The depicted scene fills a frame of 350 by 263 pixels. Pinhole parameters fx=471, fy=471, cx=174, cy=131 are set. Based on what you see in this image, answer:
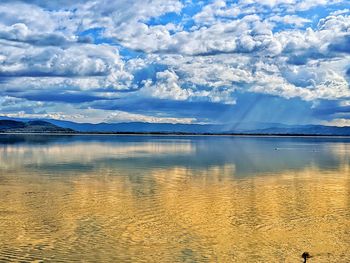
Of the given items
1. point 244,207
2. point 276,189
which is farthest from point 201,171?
point 244,207

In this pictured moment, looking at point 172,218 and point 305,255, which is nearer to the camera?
point 305,255

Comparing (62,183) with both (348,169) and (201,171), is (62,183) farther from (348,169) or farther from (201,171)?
(348,169)

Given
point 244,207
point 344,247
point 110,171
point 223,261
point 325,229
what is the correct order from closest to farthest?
point 223,261, point 344,247, point 325,229, point 244,207, point 110,171

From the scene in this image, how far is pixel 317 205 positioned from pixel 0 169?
135 feet

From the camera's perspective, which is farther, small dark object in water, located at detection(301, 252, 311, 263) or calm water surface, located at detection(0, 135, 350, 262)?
calm water surface, located at detection(0, 135, 350, 262)

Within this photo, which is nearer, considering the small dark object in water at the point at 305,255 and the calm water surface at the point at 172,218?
the small dark object in water at the point at 305,255

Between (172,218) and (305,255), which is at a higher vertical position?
(172,218)

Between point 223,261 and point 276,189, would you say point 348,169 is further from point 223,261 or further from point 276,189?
point 223,261

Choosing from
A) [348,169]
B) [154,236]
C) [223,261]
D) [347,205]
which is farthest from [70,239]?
[348,169]

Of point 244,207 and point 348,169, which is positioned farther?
point 348,169

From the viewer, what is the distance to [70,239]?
24.5 m

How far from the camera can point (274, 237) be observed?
25.8 m

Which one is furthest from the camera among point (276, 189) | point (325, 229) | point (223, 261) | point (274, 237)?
point (276, 189)

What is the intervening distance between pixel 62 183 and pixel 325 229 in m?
27.1
